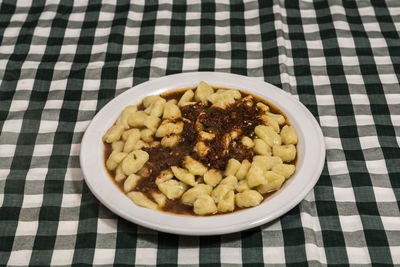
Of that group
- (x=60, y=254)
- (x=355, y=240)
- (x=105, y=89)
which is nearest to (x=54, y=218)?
(x=60, y=254)

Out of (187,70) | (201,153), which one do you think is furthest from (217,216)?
(187,70)

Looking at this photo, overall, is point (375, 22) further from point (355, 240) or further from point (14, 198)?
point (14, 198)

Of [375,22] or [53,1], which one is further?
[53,1]

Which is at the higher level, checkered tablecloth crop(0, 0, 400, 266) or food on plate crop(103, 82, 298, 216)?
food on plate crop(103, 82, 298, 216)

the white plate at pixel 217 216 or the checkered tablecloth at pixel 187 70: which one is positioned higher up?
the white plate at pixel 217 216
